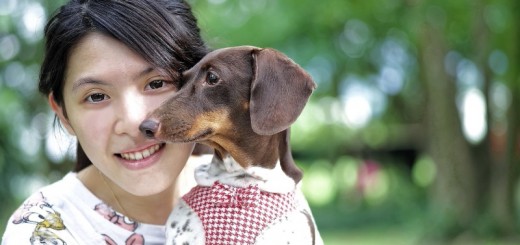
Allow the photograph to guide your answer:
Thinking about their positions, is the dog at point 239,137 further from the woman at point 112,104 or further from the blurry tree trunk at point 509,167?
the blurry tree trunk at point 509,167

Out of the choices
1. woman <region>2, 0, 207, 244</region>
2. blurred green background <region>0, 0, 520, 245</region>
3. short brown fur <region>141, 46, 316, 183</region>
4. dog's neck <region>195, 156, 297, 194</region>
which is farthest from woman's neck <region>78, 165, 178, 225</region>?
blurred green background <region>0, 0, 520, 245</region>

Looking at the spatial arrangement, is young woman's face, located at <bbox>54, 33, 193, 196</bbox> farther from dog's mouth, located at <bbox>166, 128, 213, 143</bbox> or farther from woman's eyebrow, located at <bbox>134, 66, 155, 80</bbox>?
dog's mouth, located at <bbox>166, 128, 213, 143</bbox>

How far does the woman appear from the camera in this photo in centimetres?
270

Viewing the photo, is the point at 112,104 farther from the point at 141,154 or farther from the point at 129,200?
the point at 129,200

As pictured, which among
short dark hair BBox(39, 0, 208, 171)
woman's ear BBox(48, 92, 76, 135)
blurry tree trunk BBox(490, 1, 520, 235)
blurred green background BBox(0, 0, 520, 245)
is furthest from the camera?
blurry tree trunk BBox(490, 1, 520, 235)

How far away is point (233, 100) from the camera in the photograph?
105 inches

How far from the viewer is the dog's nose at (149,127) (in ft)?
8.25

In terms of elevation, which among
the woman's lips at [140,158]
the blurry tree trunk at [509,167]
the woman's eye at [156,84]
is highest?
the woman's eye at [156,84]

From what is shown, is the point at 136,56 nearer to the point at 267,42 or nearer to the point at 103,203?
the point at 103,203

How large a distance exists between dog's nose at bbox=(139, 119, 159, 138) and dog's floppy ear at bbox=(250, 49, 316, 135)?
308 millimetres

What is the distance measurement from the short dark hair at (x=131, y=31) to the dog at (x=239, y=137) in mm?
Result: 123

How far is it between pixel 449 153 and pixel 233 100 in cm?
950

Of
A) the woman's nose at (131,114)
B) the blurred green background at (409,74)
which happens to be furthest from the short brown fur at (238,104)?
the blurred green background at (409,74)

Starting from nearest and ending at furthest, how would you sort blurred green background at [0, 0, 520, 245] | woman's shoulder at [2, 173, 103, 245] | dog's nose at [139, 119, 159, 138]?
1. dog's nose at [139, 119, 159, 138]
2. woman's shoulder at [2, 173, 103, 245]
3. blurred green background at [0, 0, 520, 245]
